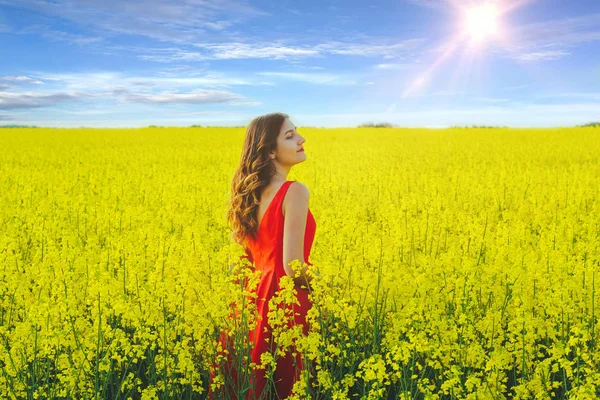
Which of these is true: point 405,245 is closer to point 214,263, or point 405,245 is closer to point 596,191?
point 214,263

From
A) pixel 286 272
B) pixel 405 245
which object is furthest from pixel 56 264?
pixel 405 245

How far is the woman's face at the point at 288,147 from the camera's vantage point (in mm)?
3811

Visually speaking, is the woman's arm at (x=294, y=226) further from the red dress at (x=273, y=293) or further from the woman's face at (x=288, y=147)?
the woman's face at (x=288, y=147)

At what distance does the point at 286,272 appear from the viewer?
3.51 metres

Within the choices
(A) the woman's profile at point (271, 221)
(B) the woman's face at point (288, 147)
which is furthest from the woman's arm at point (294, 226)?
(B) the woman's face at point (288, 147)

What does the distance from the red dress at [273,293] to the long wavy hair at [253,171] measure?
6.7 inches

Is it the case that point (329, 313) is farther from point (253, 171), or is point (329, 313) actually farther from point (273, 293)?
point (253, 171)

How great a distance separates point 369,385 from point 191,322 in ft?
4.16

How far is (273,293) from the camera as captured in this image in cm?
362

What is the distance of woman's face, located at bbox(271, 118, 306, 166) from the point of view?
3.81 m

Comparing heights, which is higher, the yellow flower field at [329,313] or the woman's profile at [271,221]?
the woman's profile at [271,221]

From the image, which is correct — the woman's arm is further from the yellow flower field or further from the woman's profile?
the yellow flower field

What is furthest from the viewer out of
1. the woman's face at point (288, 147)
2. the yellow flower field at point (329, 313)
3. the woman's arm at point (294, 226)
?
the woman's face at point (288, 147)

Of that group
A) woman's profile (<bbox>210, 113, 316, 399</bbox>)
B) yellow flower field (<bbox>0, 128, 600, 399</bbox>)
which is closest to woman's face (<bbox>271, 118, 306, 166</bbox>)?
woman's profile (<bbox>210, 113, 316, 399</bbox>)
